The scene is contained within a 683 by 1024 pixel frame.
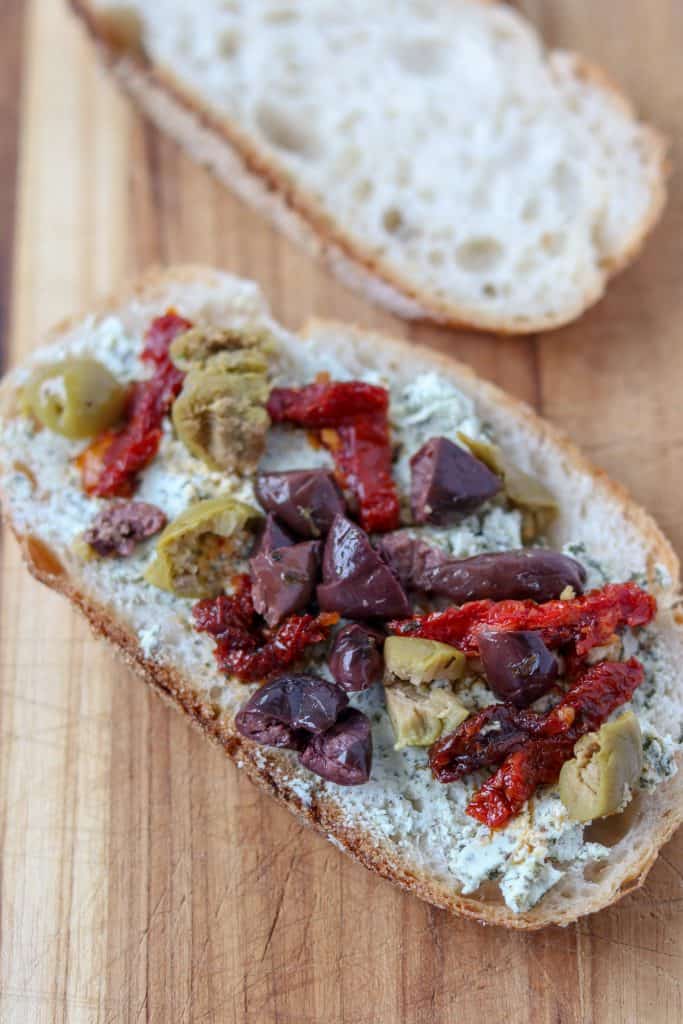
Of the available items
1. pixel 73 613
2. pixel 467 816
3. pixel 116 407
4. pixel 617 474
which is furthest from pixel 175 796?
pixel 617 474

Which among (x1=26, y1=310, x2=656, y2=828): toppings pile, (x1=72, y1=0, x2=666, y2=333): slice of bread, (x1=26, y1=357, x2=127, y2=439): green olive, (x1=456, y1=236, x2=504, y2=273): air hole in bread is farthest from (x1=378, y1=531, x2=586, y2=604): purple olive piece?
(x1=456, y1=236, x2=504, y2=273): air hole in bread

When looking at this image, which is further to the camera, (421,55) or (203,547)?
(421,55)

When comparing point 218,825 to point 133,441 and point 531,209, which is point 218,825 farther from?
point 531,209

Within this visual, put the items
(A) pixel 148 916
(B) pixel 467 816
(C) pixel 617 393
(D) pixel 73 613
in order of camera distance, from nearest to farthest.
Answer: (B) pixel 467 816
(A) pixel 148 916
(D) pixel 73 613
(C) pixel 617 393

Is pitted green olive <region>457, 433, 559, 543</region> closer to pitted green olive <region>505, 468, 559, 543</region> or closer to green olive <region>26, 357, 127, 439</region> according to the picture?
pitted green olive <region>505, 468, 559, 543</region>

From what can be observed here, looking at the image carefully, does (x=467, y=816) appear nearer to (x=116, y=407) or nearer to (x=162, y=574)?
(x=162, y=574)

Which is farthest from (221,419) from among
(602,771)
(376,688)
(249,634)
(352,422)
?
(602,771)
